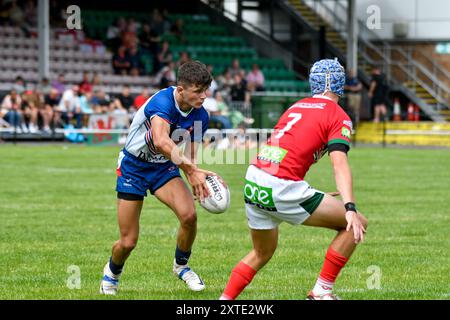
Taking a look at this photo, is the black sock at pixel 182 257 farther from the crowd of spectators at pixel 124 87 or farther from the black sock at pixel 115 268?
the crowd of spectators at pixel 124 87

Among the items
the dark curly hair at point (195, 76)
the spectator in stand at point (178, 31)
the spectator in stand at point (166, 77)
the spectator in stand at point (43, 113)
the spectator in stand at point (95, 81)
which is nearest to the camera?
the dark curly hair at point (195, 76)

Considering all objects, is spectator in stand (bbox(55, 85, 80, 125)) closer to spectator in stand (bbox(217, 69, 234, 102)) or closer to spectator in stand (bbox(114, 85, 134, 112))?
spectator in stand (bbox(114, 85, 134, 112))

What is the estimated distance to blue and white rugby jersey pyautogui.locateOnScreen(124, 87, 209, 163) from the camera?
28.8 ft

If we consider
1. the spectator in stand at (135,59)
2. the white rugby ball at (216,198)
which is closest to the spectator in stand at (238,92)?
the spectator in stand at (135,59)

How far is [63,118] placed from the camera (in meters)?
32.4

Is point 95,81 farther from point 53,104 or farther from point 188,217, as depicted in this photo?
point 188,217

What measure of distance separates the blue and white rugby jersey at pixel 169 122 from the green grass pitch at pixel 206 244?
46.1 inches

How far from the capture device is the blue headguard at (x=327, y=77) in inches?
310

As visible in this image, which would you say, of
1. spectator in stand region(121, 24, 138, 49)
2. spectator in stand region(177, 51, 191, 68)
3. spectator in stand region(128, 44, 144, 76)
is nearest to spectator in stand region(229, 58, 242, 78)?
spectator in stand region(177, 51, 191, 68)

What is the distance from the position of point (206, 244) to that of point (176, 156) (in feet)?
13.8

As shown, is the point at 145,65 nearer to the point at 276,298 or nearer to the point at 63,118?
the point at 63,118

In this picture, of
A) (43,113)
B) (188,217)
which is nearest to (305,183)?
(188,217)

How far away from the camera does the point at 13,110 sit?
30875 millimetres
